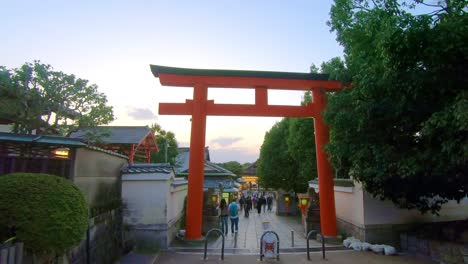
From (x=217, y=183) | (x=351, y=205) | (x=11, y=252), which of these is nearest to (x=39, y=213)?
(x=11, y=252)

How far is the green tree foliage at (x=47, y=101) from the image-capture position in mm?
14523

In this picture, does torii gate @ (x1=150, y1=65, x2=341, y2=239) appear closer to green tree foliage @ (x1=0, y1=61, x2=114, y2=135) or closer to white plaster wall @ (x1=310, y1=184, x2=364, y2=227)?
white plaster wall @ (x1=310, y1=184, x2=364, y2=227)

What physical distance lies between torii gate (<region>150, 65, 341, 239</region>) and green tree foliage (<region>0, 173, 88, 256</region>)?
21.7 ft

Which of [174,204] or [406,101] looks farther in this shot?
[174,204]

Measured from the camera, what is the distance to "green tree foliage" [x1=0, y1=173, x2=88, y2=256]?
510 centimetres

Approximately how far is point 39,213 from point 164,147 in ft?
98.5

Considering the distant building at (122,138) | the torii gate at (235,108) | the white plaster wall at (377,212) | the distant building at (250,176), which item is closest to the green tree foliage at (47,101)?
the distant building at (122,138)

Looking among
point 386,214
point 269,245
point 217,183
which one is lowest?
point 269,245

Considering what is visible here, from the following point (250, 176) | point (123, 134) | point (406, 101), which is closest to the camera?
point (406, 101)

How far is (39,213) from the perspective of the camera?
522 centimetres

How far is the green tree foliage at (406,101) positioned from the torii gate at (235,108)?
233cm

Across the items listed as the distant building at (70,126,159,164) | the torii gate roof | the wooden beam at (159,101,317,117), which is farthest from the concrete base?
the distant building at (70,126,159,164)

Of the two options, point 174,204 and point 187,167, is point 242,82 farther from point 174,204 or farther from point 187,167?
point 187,167

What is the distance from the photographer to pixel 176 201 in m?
13.9
